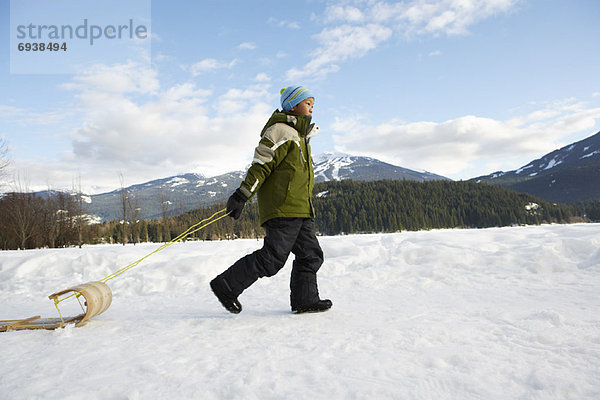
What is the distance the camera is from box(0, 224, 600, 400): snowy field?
4.53 feet

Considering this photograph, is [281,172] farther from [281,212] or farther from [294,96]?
[294,96]

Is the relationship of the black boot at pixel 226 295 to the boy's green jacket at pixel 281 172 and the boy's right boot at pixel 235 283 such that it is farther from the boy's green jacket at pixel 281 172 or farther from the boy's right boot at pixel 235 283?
the boy's green jacket at pixel 281 172

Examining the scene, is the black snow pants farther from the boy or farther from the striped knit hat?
the striped knit hat

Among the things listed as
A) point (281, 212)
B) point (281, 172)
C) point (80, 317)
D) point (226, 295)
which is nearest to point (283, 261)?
point (281, 212)

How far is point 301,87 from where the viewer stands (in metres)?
3.28

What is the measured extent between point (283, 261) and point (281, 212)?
1.44 ft

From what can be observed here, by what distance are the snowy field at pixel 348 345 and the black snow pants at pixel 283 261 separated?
0.82 ft

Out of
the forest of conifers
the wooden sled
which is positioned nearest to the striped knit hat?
the wooden sled

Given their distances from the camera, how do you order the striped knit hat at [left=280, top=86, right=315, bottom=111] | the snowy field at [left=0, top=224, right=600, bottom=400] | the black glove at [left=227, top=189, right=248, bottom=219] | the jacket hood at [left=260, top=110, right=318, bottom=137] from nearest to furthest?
the snowy field at [left=0, top=224, right=600, bottom=400] < the black glove at [left=227, top=189, right=248, bottom=219] < the jacket hood at [left=260, top=110, right=318, bottom=137] < the striped knit hat at [left=280, top=86, right=315, bottom=111]

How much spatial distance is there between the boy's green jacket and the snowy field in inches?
36.7

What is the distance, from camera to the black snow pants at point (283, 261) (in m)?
2.90

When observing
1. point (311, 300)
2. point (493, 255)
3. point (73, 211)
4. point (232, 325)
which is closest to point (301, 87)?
point (311, 300)

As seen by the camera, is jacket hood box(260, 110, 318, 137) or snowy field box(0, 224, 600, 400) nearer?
snowy field box(0, 224, 600, 400)

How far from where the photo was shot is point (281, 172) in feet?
9.81
